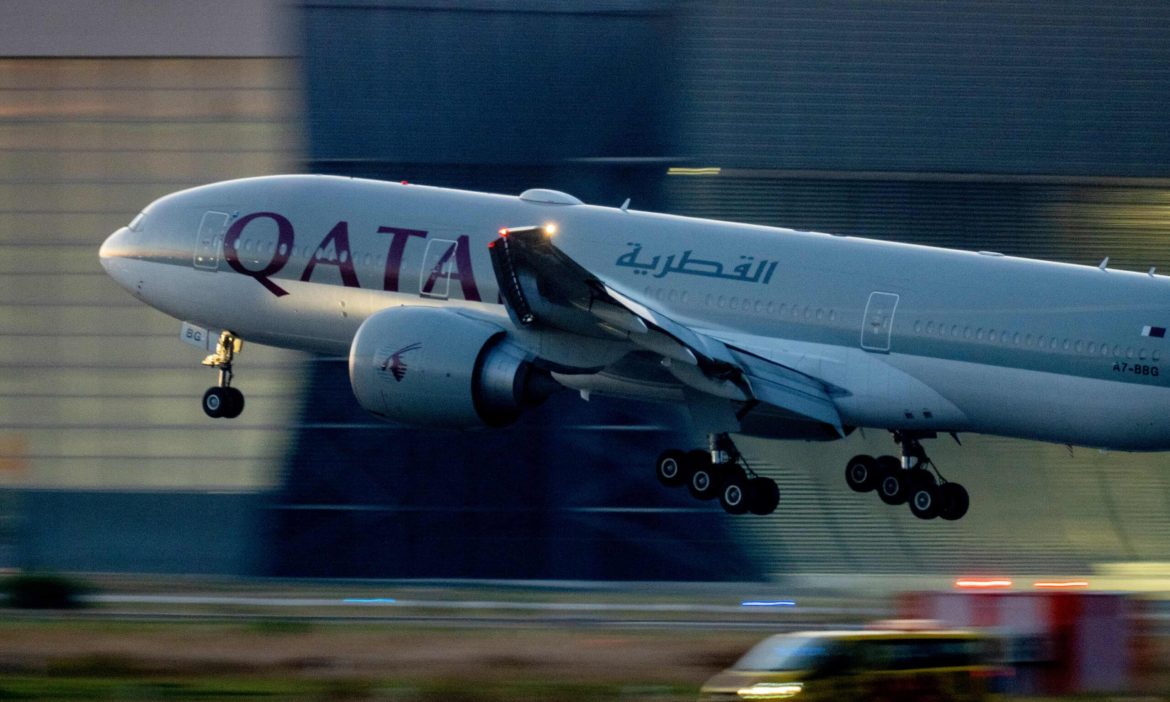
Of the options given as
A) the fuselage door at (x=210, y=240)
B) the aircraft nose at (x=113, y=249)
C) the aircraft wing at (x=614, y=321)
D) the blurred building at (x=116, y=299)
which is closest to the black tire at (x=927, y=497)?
the aircraft wing at (x=614, y=321)

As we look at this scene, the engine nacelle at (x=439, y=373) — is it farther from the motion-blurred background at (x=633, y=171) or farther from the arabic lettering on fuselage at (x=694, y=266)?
the motion-blurred background at (x=633, y=171)

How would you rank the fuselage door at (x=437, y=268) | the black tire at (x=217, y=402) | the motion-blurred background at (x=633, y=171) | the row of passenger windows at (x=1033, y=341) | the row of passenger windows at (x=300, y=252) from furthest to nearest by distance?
1. the motion-blurred background at (x=633, y=171)
2. the black tire at (x=217, y=402)
3. the row of passenger windows at (x=300, y=252)
4. the fuselage door at (x=437, y=268)
5. the row of passenger windows at (x=1033, y=341)

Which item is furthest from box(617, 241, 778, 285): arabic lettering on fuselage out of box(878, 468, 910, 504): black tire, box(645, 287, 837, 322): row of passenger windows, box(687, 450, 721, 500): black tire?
box(878, 468, 910, 504): black tire

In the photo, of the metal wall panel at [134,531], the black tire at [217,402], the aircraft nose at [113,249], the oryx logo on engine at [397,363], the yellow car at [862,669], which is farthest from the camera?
the metal wall panel at [134,531]

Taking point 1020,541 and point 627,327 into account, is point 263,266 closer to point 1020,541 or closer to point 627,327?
point 627,327

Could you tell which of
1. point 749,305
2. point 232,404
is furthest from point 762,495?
point 232,404

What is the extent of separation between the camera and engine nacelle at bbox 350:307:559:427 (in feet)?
101

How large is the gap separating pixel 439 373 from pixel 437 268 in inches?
139

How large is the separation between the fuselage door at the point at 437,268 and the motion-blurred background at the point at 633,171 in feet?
37.1

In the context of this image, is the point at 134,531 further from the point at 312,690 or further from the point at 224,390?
the point at 312,690

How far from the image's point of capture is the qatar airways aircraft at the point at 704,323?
30.5 meters

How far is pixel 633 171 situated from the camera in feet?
146

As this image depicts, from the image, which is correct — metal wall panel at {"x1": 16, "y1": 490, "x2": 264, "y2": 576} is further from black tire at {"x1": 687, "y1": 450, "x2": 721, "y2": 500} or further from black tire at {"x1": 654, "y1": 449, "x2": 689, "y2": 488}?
black tire at {"x1": 687, "y1": 450, "x2": 721, "y2": 500}

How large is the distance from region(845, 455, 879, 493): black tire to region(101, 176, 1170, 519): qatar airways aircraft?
0.05 meters
